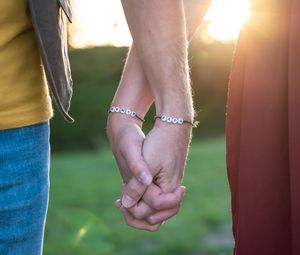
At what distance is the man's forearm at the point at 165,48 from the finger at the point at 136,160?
94mm

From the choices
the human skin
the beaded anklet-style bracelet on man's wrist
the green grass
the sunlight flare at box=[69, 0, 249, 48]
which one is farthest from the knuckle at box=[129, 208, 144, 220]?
the sunlight flare at box=[69, 0, 249, 48]

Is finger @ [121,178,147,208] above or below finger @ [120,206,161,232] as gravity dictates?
above

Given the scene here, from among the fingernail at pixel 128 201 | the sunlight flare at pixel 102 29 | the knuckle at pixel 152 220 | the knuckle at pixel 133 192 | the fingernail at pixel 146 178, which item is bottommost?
the sunlight flare at pixel 102 29

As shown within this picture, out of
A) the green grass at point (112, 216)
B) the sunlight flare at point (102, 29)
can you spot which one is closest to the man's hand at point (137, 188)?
the green grass at point (112, 216)

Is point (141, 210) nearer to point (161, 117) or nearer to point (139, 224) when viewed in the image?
point (139, 224)

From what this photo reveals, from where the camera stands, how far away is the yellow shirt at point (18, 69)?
74.9 inches

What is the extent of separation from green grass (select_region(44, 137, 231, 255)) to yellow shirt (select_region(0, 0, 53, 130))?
11.9ft

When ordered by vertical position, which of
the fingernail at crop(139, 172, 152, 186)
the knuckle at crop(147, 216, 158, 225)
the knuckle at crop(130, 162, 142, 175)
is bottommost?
the knuckle at crop(147, 216, 158, 225)

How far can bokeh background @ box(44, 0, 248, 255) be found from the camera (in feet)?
19.1

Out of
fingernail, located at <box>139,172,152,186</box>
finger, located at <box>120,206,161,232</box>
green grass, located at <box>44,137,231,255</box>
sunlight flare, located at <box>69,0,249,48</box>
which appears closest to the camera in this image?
fingernail, located at <box>139,172,152,186</box>

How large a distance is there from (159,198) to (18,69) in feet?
1.48

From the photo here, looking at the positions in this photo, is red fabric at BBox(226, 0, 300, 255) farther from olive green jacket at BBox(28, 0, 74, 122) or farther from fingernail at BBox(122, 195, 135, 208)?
olive green jacket at BBox(28, 0, 74, 122)

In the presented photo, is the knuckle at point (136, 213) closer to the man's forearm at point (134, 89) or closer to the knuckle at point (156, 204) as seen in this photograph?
the knuckle at point (156, 204)

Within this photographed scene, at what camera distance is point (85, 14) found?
1186 cm
